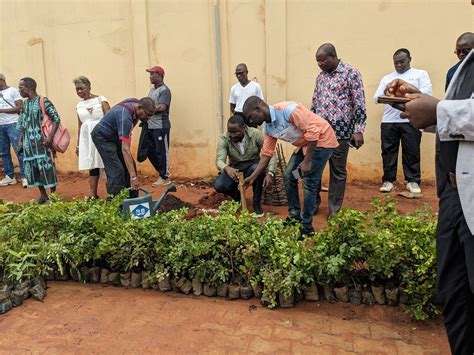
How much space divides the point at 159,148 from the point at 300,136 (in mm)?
3456

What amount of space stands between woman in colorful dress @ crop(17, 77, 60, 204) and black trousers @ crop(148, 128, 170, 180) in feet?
5.12

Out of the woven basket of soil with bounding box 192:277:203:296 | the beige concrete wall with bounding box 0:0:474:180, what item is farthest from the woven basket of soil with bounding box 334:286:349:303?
the beige concrete wall with bounding box 0:0:474:180

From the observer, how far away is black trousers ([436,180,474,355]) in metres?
1.95

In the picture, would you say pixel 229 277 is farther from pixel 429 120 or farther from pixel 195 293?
pixel 429 120

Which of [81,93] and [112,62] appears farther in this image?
[112,62]

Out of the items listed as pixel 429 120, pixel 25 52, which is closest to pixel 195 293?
pixel 429 120

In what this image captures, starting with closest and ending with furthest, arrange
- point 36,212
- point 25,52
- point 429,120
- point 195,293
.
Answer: point 429,120 → point 195,293 → point 36,212 → point 25,52

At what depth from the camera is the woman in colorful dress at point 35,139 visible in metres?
6.02

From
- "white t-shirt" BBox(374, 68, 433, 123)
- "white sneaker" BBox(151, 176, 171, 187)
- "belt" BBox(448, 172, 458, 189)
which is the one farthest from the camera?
"white sneaker" BBox(151, 176, 171, 187)

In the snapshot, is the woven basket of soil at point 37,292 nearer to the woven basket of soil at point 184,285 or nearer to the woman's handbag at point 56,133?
the woven basket of soil at point 184,285

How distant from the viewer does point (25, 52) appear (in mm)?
8586

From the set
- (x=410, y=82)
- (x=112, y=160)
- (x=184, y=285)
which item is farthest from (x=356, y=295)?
(x=410, y=82)

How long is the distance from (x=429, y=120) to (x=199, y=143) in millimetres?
6109

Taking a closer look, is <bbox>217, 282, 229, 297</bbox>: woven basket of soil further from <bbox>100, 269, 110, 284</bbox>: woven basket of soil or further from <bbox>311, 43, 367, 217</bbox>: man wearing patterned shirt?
<bbox>311, 43, 367, 217</bbox>: man wearing patterned shirt
